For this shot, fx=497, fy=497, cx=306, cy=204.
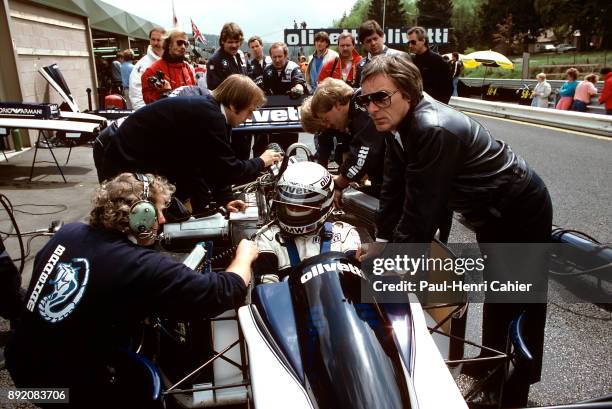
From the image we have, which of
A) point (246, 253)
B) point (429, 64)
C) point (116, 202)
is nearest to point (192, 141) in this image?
point (246, 253)

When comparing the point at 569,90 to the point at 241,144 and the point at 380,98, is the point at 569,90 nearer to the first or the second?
the point at 241,144

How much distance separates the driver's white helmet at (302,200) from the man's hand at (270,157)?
0.97 metres

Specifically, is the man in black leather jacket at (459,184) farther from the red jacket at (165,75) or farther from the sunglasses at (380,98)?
the red jacket at (165,75)

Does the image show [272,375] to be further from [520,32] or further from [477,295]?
[520,32]

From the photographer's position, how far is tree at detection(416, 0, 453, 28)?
81156 millimetres

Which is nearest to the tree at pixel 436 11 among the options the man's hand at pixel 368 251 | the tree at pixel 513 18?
the tree at pixel 513 18

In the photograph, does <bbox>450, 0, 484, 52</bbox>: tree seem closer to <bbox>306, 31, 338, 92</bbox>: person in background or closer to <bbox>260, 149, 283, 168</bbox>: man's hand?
<bbox>306, 31, 338, 92</bbox>: person in background

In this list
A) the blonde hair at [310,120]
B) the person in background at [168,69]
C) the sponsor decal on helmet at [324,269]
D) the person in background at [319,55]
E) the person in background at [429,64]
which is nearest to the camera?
the sponsor decal on helmet at [324,269]

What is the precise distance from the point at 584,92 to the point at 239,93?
42.6 ft

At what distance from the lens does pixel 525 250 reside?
7.82 ft

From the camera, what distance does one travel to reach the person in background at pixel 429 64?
22.0 ft

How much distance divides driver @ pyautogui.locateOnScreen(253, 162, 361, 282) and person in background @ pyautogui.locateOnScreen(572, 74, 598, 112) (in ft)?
42.7

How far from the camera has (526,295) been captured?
95.8 inches

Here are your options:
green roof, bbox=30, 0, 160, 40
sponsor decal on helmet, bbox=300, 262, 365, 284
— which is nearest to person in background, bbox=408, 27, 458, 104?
sponsor decal on helmet, bbox=300, 262, 365, 284
